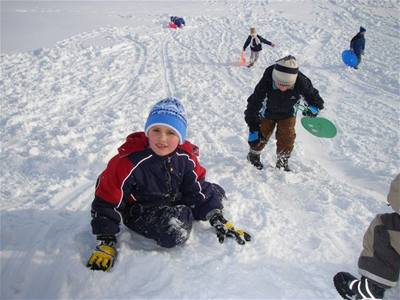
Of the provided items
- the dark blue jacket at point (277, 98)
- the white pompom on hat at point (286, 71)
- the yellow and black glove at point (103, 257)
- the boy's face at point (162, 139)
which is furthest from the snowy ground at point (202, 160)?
the white pompom on hat at point (286, 71)

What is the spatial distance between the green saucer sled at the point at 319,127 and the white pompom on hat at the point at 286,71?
1517 mm

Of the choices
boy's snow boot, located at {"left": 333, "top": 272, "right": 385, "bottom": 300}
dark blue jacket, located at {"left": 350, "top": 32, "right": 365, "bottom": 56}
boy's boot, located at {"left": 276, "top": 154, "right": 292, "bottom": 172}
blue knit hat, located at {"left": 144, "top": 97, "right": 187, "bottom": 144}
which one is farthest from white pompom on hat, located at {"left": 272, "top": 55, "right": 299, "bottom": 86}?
dark blue jacket, located at {"left": 350, "top": 32, "right": 365, "bottom": 56}

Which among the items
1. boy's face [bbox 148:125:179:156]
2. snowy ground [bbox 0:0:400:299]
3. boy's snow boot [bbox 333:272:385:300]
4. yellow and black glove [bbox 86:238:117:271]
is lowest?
snowy ground [bbox 0:0:400:299]

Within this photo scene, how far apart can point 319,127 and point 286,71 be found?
1.85 meters

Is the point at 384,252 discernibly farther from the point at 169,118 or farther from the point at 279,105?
the point at 279,105

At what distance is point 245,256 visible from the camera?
9.30 ft

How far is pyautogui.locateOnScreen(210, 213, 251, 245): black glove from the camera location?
2.99m

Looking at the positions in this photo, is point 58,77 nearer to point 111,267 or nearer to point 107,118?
point 107,118

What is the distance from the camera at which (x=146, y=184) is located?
2973mm

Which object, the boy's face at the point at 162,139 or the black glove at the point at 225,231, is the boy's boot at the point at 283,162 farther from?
the boy's face at the point at 162,139

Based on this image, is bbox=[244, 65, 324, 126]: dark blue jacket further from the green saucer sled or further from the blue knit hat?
the blue knit hat

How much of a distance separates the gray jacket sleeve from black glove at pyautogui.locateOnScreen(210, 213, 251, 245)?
93cm

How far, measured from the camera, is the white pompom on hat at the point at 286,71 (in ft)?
13.0

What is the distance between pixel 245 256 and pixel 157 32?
1200 cm
